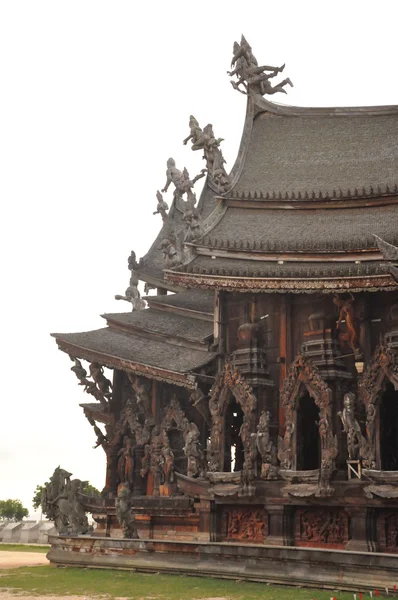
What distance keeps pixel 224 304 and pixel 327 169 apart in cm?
579

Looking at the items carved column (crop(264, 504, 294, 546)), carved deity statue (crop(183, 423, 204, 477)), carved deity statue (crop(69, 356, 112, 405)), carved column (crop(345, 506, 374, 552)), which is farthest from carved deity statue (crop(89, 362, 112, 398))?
carved column (crop(345, 506, 374, 552))

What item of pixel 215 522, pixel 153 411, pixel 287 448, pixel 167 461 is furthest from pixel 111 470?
pixel 287 448

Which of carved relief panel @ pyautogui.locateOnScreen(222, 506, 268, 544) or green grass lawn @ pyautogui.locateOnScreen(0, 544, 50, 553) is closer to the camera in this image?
carved relief panel @ pyautogui.locateOnScreen(222, 506, 268, 544)

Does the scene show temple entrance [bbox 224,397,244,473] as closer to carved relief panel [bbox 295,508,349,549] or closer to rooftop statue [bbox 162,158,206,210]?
carved relief panel [bbox 295,508,349,549]

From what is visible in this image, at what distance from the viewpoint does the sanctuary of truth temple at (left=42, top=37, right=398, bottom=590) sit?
2161 centimetres

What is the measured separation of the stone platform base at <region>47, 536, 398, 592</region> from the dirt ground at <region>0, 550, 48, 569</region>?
1407 millimetres

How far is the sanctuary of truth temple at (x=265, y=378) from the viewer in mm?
21609

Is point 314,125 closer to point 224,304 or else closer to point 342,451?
point 224,304

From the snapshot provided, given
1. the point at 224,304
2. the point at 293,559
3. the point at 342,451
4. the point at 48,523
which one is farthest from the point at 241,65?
the point at 48,523

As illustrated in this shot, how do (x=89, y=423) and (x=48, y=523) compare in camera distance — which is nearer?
(x=89, y=423)

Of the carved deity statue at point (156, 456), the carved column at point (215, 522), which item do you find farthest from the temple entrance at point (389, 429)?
the carved deity statue at point (156, 456)

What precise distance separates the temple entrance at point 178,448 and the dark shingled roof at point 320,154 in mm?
7835

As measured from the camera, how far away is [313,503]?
22.2 m

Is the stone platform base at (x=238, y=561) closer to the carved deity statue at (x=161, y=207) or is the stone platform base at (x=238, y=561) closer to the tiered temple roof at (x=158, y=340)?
the tiered temple roof at (x=158, y=340)
